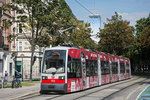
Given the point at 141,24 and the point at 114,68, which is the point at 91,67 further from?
the point at 141,24

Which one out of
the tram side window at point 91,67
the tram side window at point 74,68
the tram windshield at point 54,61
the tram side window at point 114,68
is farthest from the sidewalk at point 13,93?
the tram side window at point 114,68

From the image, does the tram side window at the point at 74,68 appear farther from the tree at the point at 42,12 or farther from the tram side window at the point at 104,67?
the tree at the point at 42,12

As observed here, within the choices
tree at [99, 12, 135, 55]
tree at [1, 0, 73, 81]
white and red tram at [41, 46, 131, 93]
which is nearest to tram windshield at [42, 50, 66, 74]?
white and red tram at [41, 46, 131, 93]

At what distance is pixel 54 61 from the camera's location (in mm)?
16812

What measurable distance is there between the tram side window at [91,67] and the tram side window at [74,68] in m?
1.95

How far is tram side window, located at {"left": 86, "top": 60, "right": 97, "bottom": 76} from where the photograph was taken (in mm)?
20177

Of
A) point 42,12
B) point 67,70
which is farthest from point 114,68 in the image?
point 67,70

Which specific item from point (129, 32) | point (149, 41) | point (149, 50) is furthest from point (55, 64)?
point (149, 50)

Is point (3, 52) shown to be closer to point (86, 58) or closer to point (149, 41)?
point (86, 58)

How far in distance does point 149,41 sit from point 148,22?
15.3 m

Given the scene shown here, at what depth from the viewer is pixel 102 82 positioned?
80.0 feet

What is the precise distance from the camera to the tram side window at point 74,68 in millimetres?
16886

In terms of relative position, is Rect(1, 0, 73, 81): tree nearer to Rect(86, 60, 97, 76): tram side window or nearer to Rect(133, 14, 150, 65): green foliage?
Rect(86, 60, 97, 76): tram side window

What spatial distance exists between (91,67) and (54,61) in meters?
5.13
